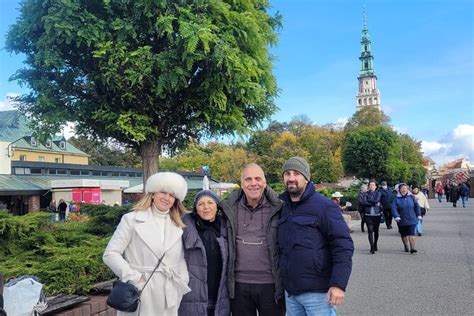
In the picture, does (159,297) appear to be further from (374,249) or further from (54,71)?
(374,249)

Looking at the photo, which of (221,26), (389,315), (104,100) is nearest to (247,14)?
(221,26)

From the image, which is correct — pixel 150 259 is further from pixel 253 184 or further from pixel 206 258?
pixel 253 184

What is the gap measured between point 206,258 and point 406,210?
904 cm

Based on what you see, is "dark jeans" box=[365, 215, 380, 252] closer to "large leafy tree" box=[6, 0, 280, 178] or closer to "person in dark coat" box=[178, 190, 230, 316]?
"large leafy tree" box=[6, 0, 280, 178]

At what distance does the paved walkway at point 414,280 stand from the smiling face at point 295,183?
328 centimetres

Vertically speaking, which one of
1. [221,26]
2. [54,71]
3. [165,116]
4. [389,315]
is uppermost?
[221,26]

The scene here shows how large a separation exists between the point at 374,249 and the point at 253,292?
8667mm

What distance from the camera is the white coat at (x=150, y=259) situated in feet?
11.5

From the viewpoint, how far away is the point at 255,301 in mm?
3869

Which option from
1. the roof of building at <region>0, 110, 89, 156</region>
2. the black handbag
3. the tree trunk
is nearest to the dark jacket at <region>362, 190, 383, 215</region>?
the tree trunk

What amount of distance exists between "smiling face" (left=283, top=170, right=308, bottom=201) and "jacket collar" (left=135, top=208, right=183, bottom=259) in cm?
91

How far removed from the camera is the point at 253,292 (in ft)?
12.5

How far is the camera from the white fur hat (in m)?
3.72

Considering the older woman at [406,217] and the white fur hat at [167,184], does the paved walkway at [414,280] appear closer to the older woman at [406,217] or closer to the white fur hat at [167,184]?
the older woman at [406,217]
